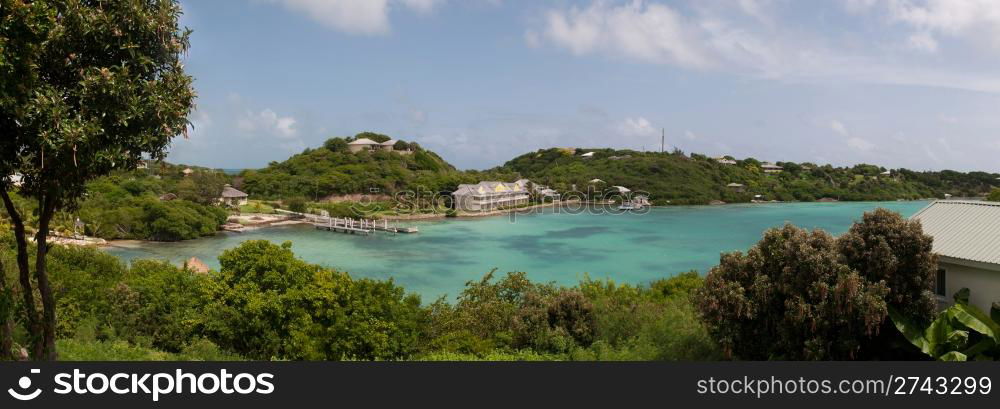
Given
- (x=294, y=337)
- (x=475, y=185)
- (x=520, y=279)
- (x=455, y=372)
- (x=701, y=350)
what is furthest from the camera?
(x=475, y=185)

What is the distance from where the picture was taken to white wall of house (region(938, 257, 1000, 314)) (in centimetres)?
682

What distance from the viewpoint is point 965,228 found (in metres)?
7.56

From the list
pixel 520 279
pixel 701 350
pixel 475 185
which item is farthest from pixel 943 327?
pixel 475 185

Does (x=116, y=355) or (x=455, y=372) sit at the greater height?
(x=455, y=372)

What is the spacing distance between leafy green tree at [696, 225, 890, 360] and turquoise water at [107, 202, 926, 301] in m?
16.7

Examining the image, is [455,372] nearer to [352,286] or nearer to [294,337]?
[294,337]

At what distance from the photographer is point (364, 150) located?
2758 inches

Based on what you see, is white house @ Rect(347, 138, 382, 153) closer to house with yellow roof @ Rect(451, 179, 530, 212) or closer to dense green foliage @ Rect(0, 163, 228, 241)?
house with yellow roof @ Rect(451, 179, 530, 212)

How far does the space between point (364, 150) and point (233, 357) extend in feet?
207

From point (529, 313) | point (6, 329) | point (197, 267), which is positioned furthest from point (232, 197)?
point (6, 329)

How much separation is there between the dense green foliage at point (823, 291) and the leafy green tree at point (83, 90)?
6.20 m

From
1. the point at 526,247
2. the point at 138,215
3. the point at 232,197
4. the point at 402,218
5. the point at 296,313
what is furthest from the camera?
the point at 402,218

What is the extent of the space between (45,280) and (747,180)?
78.0m

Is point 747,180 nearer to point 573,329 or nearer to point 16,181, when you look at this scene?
point 573,329
